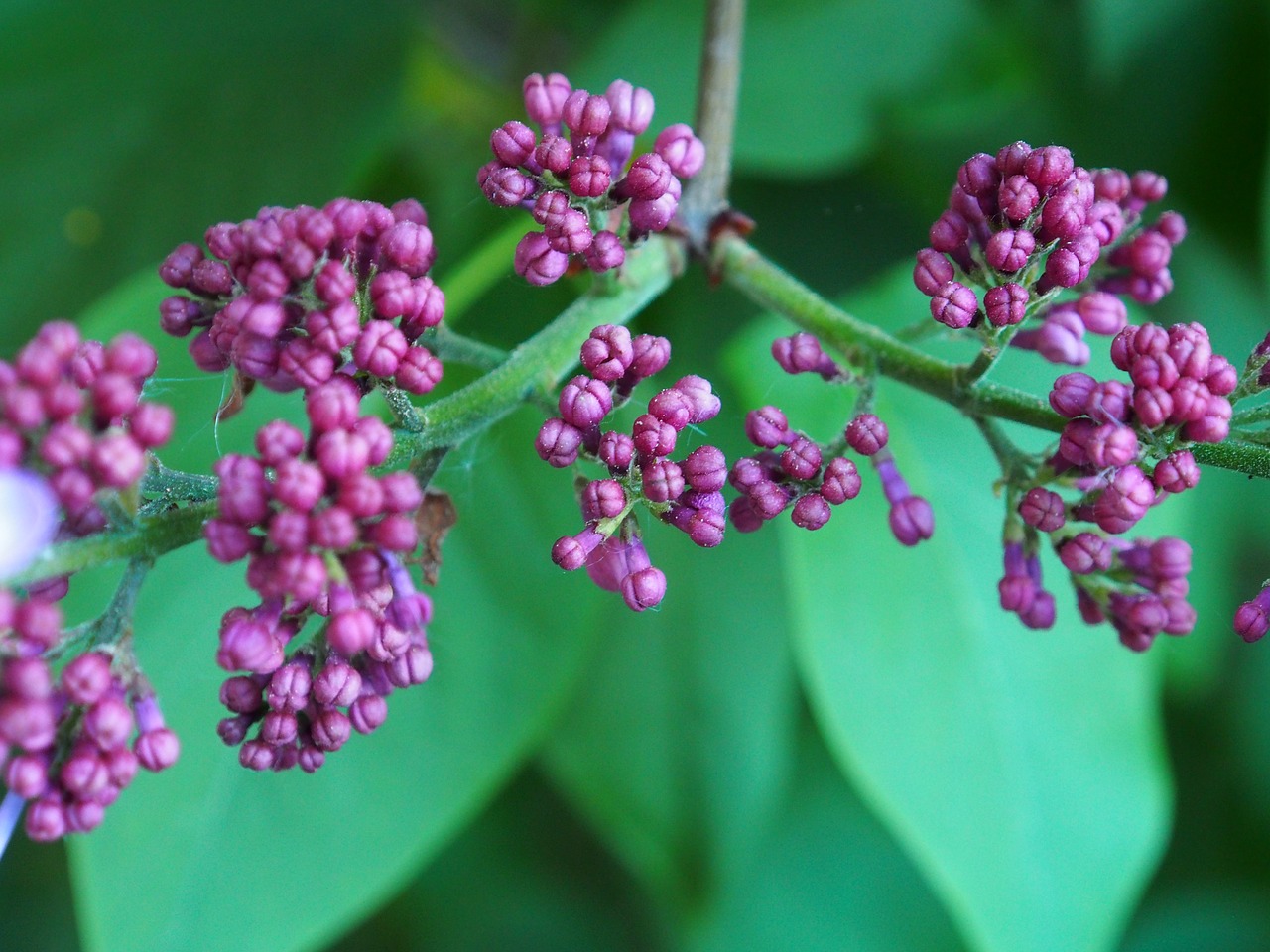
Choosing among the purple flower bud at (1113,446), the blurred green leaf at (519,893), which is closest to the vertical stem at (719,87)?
the purple flower bud at (1113,446)

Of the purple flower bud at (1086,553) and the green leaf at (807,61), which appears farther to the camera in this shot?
the green leaf at (807,61)

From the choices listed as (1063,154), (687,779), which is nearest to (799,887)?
(687,779)

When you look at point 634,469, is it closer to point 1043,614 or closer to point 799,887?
→ point 1043,614

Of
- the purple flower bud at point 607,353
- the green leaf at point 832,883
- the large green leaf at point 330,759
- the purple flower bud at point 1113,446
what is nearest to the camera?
the purple flower bud at point 1113,446

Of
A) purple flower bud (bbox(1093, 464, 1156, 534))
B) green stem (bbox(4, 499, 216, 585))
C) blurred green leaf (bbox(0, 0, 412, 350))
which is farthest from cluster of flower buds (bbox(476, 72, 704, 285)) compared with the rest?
Answer: blurred green leaf (bbox(0, 0, 412, 350))

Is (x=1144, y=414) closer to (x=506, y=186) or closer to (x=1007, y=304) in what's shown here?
(x=1007, y=304)

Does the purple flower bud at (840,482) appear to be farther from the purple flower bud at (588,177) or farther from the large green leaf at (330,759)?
the large green leaf at (330,759)

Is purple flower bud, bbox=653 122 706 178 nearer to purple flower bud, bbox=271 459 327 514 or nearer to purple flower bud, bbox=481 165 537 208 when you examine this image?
purple flower bud, bbox=481 165 537 208
